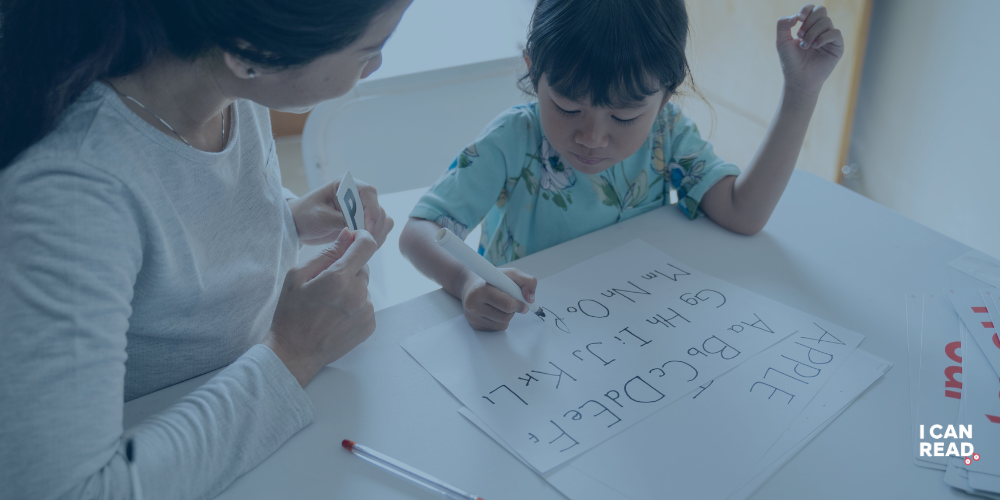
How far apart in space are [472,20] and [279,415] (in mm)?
1764

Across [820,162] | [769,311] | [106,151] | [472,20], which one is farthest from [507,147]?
[820,162]

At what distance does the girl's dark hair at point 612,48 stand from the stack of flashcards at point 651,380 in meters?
0.24

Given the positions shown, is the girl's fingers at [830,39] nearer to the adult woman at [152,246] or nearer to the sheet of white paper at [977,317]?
the sheet of white paper at [977,317]

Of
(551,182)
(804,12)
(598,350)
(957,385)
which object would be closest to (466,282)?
(598,350)

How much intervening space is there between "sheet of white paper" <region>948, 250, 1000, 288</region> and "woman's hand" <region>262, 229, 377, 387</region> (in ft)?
2.45

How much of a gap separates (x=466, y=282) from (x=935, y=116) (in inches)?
64.0

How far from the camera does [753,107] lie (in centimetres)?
219

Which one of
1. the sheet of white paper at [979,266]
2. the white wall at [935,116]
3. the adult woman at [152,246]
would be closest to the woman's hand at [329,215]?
the adult woman at [152,246]

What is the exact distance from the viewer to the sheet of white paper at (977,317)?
0.64 metres

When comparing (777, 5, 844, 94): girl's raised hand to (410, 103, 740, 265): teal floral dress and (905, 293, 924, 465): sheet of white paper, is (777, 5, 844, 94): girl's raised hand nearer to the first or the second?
(410, 103, 740, 265): teal floral dress

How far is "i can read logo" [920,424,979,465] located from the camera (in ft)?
1.72

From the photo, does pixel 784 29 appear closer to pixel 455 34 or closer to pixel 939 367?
pixel 939 367

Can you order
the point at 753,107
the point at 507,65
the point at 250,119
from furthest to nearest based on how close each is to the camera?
the point at 753,107 < the point at 507,65 < the point at 250,119

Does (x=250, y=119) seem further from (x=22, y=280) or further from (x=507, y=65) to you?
(x=507, y=65)
